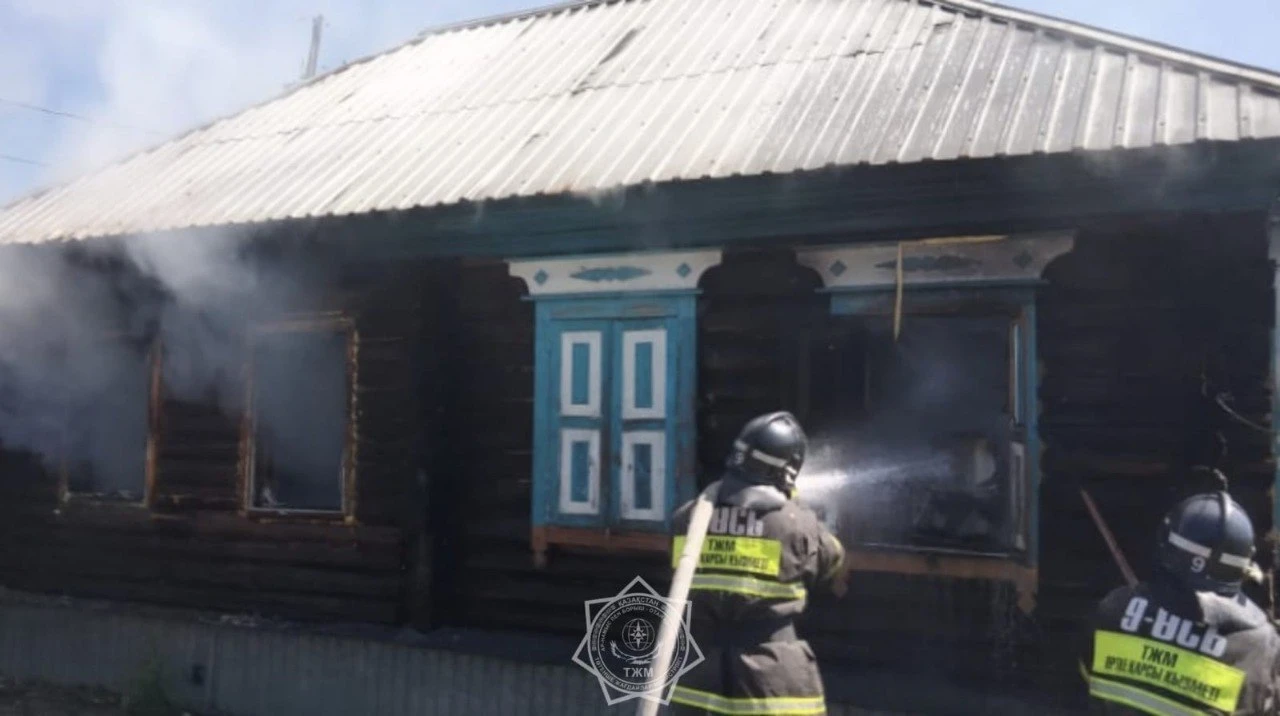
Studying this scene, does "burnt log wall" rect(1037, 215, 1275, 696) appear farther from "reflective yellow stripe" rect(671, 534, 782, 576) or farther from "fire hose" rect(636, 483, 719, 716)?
"fire hose" rect(636, 483, 719, 716)

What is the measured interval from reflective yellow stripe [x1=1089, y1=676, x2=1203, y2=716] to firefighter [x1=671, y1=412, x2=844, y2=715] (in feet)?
4.00

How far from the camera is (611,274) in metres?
6.88

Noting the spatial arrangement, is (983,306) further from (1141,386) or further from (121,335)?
(121,335)

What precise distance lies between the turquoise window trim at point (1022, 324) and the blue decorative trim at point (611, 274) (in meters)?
1.59

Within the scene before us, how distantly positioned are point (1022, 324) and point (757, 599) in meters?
2.30

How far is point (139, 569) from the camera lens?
8828 millimetres

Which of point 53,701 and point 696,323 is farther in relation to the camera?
point 53,701

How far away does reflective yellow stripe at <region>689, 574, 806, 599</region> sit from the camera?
440 centimetres

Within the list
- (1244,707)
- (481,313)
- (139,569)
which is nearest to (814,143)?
(481,313)

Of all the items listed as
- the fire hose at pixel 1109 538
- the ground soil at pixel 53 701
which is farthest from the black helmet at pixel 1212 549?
the ground soil at pixel 53 701

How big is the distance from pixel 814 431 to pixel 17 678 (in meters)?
6.80

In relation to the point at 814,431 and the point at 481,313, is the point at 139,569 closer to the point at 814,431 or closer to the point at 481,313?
the point at 481,313

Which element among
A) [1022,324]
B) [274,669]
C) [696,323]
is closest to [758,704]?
[1022,324]

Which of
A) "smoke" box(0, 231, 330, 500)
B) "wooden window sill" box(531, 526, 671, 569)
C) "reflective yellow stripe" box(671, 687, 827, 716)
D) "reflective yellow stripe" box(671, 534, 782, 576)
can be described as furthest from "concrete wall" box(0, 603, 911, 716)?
"reflective yellow stripe" box(671, 534, 782, 576)
